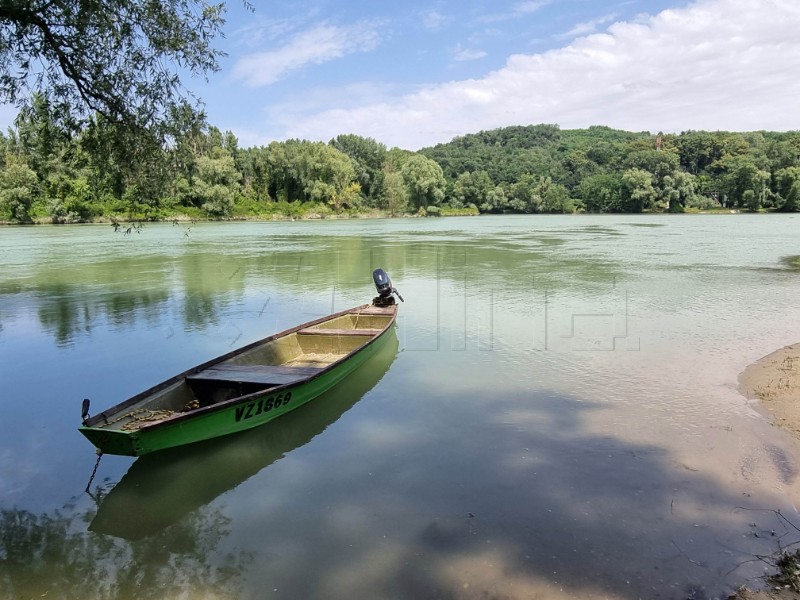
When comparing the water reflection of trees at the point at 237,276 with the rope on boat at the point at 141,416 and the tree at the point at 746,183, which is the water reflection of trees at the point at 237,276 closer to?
the rope on boat at the point at 141,416

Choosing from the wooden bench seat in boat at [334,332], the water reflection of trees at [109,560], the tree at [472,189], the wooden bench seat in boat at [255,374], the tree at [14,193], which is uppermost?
the tree at [472,189]

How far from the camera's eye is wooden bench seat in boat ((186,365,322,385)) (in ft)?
25.2

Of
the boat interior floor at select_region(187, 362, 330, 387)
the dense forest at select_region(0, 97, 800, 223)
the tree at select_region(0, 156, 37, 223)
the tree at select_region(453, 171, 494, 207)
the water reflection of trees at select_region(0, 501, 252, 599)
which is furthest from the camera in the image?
the tree at select_region(453, 171, 494, 207)

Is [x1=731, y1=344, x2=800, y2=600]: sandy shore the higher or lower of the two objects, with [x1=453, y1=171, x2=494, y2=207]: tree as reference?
lower

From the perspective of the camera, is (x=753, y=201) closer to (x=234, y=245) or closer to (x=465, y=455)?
(x=234, y=245)

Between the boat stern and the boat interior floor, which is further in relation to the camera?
the boat interior floor

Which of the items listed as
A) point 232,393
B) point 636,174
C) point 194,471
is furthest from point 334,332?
point 636,174

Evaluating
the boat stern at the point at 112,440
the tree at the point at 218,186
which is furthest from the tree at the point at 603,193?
the boat stern at the point at 112,440

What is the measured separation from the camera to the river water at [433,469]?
15.8 feet

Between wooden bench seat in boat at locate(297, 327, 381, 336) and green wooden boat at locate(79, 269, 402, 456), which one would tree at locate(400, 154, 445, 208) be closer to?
wooden bench seat in boat at locate(297, 327, 381, 336)

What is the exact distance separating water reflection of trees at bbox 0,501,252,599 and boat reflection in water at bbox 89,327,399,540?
22 cm

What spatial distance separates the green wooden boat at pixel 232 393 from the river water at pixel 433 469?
1.63 ft

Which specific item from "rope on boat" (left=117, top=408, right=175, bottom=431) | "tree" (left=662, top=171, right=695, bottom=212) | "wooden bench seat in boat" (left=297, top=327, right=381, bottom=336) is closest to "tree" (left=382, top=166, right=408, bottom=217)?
"tree" (left=662, top=171, right=695, bottom=212)

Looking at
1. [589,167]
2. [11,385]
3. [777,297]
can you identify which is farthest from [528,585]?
[589,167]
